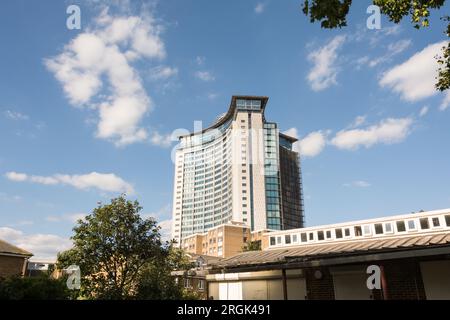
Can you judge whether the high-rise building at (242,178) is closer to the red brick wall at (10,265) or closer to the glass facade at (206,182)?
the glass facade at (206,182)

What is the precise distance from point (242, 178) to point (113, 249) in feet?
434

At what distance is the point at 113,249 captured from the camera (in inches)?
822

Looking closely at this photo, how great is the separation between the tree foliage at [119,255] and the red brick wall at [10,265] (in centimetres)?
820

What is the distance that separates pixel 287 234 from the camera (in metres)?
30.1

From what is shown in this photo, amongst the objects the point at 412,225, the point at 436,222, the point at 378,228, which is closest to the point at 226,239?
the point at 378,228

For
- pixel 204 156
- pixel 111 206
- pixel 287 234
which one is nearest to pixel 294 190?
pixel 204 156

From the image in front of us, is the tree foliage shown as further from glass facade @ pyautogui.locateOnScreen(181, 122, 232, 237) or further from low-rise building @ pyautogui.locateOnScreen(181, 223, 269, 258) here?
glass facade @ pyautogui.locateOnScreen(181, 122, 232, 237)

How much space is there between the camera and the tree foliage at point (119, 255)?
1992cm

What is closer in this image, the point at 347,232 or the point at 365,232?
the point at 365,232

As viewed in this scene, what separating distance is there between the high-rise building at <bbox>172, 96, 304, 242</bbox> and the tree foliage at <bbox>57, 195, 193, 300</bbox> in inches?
4678

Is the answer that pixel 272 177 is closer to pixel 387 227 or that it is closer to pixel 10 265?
pixel 387 227

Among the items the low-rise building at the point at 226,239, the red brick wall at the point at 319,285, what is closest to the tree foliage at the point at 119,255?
the red brick wall at the point at 319,285
